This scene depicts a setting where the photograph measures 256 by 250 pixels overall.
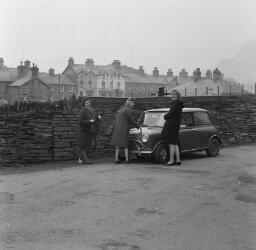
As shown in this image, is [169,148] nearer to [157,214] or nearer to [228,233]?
[157,214]

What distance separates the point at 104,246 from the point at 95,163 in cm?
762

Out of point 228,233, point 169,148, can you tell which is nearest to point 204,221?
point 228,233

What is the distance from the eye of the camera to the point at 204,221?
690 cm

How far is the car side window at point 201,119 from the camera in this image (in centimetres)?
1427

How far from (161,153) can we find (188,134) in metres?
1.27

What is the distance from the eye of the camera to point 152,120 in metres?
13.6

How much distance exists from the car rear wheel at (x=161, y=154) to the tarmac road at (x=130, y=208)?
0.91 m

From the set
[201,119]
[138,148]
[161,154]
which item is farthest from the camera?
[201,119]

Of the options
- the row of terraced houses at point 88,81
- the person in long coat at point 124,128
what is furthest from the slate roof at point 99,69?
the person in long coat at point 124,128

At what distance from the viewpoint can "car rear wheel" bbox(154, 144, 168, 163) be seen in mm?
12828

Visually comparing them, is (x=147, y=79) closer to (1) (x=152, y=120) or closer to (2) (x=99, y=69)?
→ (2) (x=99, y=69)

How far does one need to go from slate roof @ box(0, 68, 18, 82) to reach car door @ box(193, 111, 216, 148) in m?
77.5

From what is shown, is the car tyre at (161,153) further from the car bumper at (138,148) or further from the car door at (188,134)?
the car door at (188,134)

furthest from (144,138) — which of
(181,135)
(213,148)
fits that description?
(213,148)
